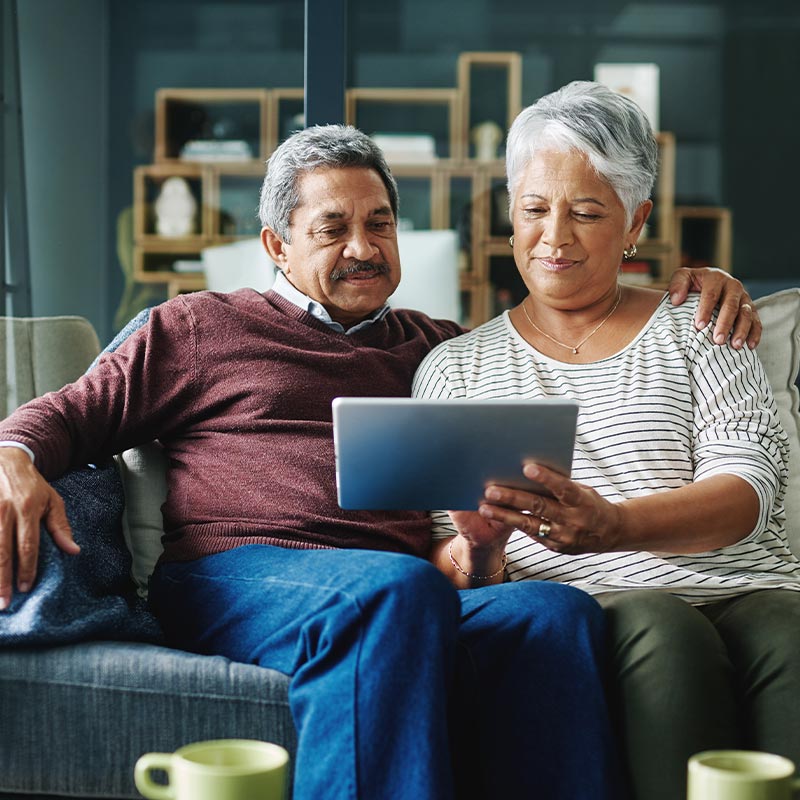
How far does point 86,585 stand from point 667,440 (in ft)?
2.77

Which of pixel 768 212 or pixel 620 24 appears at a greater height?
pixel 620 24

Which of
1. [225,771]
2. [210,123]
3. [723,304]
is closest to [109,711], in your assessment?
[225,771]

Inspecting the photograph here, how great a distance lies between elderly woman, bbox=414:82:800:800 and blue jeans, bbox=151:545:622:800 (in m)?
0.08

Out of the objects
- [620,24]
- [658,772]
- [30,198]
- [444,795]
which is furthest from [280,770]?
[620,24]

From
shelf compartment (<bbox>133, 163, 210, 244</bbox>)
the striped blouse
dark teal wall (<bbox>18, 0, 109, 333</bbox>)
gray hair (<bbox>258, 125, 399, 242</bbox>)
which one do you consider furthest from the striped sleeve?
shelf compartment (<bbox>133, 163, 210, 244</bbox>)

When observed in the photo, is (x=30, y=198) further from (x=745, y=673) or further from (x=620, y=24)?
(x=745, y=673)

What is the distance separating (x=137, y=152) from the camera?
18.1ft

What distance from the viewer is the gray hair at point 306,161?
1.83m

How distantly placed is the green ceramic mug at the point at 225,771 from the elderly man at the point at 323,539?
432 millimetres

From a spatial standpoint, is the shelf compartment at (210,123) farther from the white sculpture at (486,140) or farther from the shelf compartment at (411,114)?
the white sculpture at (486,140)

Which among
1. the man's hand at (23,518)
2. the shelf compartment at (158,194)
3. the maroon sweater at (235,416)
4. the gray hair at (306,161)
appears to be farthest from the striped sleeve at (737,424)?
the shelf compartment at (158,194)

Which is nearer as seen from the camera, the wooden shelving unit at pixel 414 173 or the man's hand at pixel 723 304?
the man's hand at pixel 723 304

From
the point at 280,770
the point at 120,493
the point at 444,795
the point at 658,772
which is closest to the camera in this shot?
the point at 280,770

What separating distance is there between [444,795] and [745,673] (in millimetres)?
443
